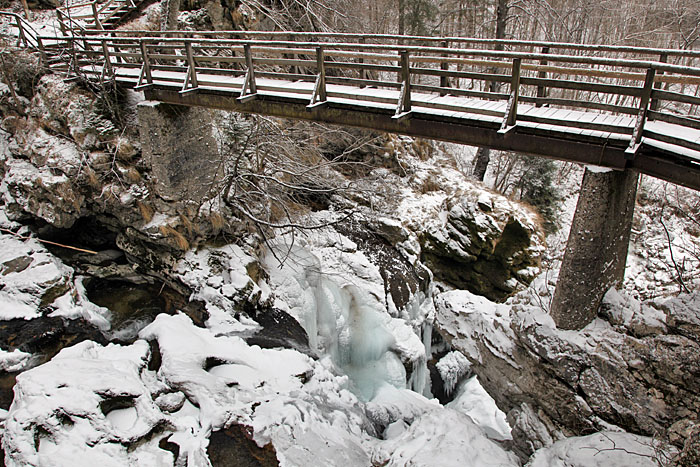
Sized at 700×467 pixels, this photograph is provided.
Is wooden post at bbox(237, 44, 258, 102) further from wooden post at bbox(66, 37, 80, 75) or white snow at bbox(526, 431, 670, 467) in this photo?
white snow at bbox(526, 431, 670, 467)

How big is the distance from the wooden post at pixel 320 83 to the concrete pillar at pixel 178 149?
12.9 ft

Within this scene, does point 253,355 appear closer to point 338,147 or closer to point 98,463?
point 98,463

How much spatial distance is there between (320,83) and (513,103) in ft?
9.28

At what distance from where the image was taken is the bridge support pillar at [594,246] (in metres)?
5.26

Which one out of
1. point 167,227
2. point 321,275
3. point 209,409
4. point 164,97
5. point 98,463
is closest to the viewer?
point 98,463

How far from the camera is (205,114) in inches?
383

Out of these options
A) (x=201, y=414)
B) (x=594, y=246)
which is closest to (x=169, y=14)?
(x=201, y=414)

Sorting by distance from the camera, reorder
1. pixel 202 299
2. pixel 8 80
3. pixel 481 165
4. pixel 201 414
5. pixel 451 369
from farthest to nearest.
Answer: pixel 481 165 → pixel 451 369 → pixel 8 80 → pixel 202 299 → pixel 201 414

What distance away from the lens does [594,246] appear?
551cm

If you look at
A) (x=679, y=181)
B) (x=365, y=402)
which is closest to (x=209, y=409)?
(x=365, y=402)

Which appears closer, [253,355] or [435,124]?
[435,124]

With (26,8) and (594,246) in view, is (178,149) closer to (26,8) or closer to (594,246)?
(26,8)

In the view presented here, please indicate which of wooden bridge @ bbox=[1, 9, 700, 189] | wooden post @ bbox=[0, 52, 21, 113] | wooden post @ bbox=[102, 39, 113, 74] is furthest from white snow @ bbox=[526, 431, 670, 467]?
→ wooden post @ bbox=[0, 52, 21, 113]

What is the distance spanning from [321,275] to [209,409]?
4.59 m
